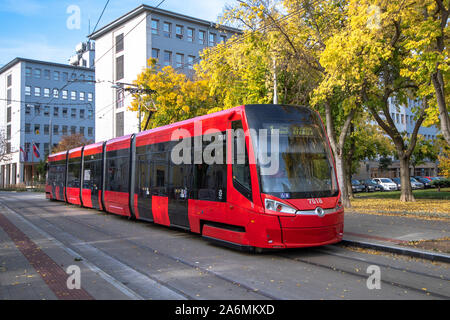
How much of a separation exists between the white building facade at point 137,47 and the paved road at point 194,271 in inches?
1396

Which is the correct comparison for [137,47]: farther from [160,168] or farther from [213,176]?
[213,176]

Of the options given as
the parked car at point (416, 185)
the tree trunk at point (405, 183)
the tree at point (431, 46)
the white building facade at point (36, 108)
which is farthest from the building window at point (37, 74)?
the tree at point (431, 46)

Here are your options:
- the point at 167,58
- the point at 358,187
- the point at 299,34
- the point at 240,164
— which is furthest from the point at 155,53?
the point at 240,164

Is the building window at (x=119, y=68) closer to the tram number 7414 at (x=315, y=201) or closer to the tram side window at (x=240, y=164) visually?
the tram side window at (x=240, y=164)

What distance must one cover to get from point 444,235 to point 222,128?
21.1ft

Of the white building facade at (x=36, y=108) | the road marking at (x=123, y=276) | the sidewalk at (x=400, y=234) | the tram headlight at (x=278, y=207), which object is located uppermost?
the white building facade at (x=36, y=108)

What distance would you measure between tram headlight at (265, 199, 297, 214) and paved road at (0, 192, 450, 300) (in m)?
1.04

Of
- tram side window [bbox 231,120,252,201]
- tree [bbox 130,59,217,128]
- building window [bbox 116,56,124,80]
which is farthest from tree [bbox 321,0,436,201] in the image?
building window [bbox 116,56,124,80]

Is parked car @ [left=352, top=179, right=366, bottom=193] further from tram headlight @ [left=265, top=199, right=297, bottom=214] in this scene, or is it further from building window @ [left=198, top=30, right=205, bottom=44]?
tram headlight @ [left=265, top=199, right=297, bottom=214]

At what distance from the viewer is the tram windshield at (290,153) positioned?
27.9ft

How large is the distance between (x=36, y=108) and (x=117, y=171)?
60.3 meters

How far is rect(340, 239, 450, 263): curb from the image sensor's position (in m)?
8.01
